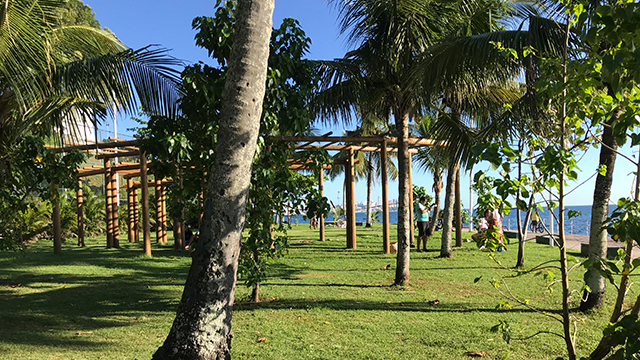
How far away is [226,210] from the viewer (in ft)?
12.4

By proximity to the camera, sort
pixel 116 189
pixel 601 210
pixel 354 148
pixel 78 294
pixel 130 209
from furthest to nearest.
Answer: pixel 130 209, pixel 116 189, pixel 354 148, pixel 78 294, pixel 601 210

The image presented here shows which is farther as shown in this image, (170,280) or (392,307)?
(170,280)

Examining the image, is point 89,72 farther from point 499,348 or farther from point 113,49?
point 499,348

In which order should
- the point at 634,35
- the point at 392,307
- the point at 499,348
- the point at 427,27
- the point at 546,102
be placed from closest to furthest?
the point at 634,35
the point at 546,102
the point at 499,348
the point at 392,307
the point at 427,27

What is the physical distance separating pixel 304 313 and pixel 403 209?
3003 millimetres

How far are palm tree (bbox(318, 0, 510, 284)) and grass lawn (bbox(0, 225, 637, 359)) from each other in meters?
1.50

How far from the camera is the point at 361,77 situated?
28.1ft

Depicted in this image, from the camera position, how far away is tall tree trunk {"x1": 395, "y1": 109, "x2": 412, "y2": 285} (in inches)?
338

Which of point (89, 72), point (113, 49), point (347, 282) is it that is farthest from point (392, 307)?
point (113, 49)

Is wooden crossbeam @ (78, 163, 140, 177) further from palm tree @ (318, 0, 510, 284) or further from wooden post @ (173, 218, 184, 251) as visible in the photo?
palm tree @ (318, 0, 510, 284)

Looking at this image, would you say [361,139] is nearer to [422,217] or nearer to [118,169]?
[422,217]

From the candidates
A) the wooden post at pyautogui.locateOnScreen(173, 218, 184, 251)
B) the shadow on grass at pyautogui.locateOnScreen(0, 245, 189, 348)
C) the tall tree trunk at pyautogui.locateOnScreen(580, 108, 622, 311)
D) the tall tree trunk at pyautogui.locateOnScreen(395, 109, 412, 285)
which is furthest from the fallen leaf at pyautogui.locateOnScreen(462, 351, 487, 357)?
the wooden post at pyautogui.locateOnScreen(173, 218, 184, 251)

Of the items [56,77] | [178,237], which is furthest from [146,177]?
[56,77]

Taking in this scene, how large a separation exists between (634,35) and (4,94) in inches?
273
